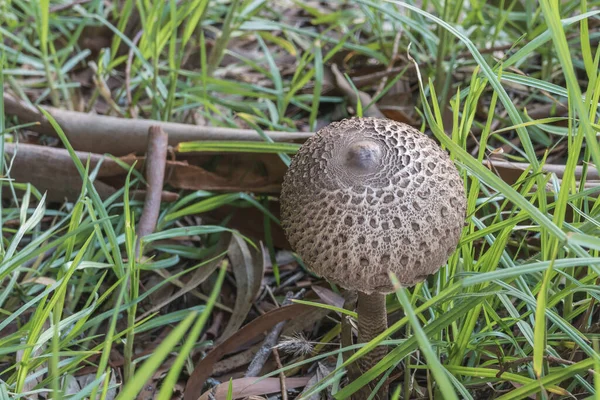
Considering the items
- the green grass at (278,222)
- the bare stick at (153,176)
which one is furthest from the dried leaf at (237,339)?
the bare stick at (153,176)

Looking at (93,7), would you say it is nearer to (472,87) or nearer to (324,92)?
(324,92)

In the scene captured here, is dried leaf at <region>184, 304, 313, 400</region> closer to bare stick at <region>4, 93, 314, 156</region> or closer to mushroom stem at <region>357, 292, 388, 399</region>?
mushroom stem at <region>357, 292, 388, 399</region>

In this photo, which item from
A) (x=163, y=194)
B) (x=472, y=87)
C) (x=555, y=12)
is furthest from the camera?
(x=163, y=194)

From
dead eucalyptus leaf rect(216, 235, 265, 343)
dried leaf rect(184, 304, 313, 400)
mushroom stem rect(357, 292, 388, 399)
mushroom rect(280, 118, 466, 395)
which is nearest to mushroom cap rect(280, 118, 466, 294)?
mushroom rect(280, 118, 466, 395)

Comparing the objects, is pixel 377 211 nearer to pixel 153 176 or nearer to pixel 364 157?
pixel 364 157

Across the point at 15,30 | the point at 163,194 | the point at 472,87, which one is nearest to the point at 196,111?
the point at 163,194

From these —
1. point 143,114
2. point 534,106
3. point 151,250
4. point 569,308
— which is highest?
point 534,106

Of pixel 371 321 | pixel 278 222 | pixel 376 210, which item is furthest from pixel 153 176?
pixel 376 210
